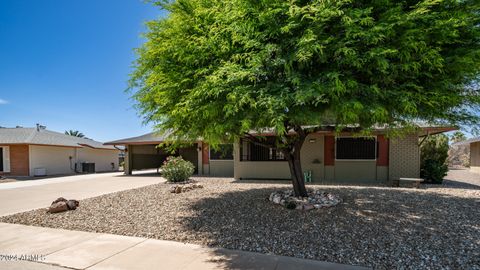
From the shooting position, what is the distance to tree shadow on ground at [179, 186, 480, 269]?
150 inches

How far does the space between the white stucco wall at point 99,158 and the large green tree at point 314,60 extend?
23498mm

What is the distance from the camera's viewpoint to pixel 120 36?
11.6 meters

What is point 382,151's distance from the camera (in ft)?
39.7

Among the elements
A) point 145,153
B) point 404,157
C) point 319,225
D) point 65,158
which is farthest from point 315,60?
point 65,158

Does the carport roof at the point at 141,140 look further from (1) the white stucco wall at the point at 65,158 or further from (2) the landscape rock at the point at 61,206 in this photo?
(2) the landscape rock at the point at 61,206

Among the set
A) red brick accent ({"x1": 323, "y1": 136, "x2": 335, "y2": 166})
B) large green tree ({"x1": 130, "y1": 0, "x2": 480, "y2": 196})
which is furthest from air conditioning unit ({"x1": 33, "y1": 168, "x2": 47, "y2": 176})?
red brick accent ({"x1": 323, "y1": 136, "x2": 335, "y2": 166})

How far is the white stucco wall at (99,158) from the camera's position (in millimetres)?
23559

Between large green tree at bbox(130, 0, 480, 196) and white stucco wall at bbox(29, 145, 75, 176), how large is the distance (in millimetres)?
20223

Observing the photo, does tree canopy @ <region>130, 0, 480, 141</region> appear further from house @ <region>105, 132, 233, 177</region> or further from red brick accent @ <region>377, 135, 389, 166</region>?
house @ <region>105, 132, 233, 177</region>

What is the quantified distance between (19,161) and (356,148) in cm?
2346

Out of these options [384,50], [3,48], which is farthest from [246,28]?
[3,48]

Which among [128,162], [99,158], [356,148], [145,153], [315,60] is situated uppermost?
[315,60]

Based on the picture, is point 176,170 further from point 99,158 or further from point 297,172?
point 99,158

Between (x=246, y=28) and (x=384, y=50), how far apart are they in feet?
6.88
